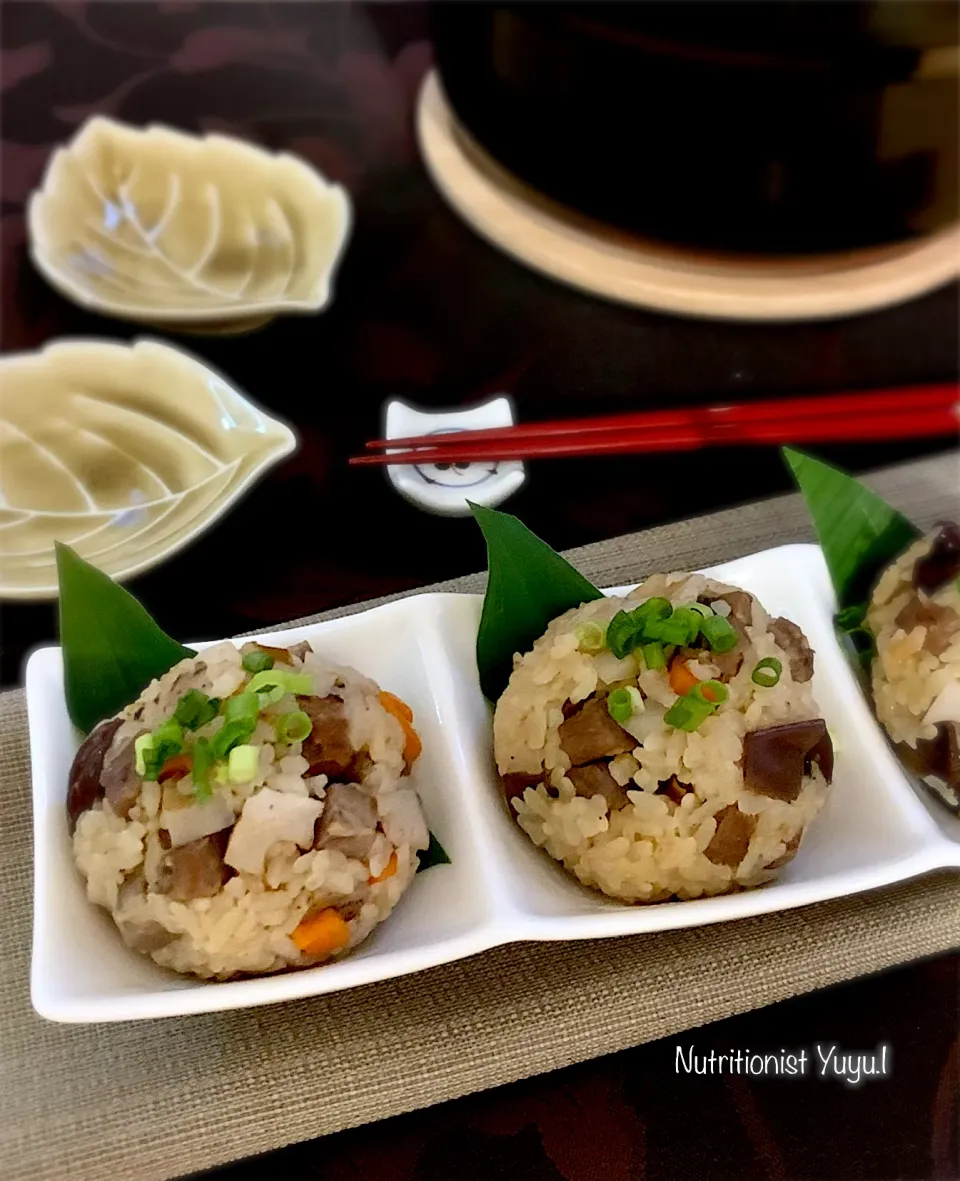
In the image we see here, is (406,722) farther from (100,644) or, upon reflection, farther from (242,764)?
(100,644)

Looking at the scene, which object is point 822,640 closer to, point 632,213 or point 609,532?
point 609,532

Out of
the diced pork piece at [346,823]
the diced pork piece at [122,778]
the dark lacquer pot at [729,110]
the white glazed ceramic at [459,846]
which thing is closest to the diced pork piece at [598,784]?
the white glazed ceramic at [459,846]

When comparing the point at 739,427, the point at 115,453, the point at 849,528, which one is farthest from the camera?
the point at 739,427

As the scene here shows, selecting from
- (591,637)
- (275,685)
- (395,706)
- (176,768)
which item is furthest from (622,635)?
(176,768)

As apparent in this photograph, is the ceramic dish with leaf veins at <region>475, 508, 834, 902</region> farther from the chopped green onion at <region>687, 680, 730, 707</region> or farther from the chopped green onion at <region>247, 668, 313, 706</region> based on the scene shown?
the chopped green onion at <region>247, 668, 313, 706</region>

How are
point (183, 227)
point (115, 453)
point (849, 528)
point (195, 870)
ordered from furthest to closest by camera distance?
point (183, 227) → point (115, 453) → point (849, 528) → point (195, 870)

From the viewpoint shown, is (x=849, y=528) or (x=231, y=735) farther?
(x=849, y=528)
